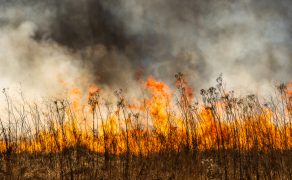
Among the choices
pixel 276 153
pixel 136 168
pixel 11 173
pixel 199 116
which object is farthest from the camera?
pixel 199 116

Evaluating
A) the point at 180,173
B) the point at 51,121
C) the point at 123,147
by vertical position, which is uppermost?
the point at 51,121

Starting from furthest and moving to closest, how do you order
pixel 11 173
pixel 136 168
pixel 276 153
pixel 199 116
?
pixel 199 116 < pixel 136 168 < pixel 276 153 < pixel 11 173

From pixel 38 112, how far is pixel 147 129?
10.6ft

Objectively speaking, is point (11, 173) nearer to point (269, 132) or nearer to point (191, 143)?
point (191, 143)

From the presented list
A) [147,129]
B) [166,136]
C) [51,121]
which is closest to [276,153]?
[166,136]

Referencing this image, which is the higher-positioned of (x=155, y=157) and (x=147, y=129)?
(x=147, y=129)

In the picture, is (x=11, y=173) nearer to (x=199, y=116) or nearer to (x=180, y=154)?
(x=180, y=154)

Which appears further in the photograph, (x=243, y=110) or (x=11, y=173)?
(x=243, y=110)

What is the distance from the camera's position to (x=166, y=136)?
9641 millimetres

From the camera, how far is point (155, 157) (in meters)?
9.39

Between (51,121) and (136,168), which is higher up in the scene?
(51,121)

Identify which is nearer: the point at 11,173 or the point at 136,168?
the point at 11,173

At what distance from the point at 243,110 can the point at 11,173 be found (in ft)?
20.4

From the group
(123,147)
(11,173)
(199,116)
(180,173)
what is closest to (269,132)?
(199,116)
